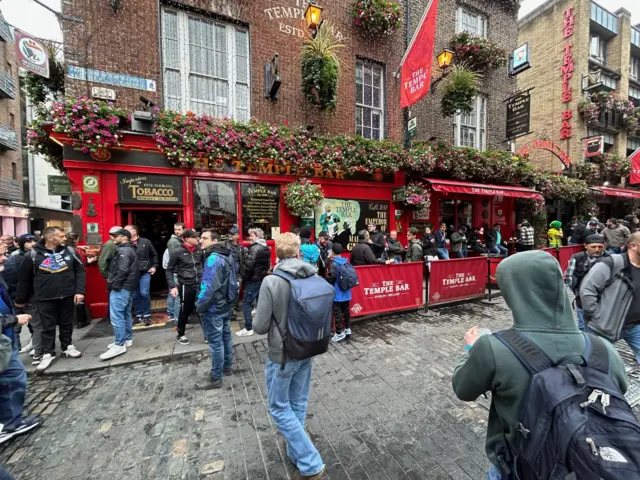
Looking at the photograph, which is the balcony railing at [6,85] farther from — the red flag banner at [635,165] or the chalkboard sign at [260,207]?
the red flag banner at [635,165]

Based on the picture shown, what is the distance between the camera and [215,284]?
360 cm

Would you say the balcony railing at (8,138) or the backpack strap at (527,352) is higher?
the balcony railing at (8,138)

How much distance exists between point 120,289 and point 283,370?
11.8 ft

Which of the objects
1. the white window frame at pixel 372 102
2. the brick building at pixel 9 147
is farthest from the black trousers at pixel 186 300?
the brick building at pixel 9 147

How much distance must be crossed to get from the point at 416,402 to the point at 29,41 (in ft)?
30.2

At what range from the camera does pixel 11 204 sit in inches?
772

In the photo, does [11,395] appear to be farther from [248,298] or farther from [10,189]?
[10,189]

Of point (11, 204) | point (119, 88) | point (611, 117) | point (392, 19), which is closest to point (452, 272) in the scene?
point (392, 19)

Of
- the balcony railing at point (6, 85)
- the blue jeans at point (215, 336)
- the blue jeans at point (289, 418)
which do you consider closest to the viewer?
the blue jeans at point (289, 418)

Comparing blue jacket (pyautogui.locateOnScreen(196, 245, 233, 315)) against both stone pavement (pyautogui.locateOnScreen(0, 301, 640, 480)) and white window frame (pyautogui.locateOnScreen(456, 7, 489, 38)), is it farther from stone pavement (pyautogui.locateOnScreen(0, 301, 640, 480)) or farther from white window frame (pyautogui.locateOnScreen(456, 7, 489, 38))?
white window frame (pyautogui.locateOnScreen(456, 7, 489, 38))

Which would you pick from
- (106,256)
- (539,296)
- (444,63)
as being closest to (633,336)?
(539,296)

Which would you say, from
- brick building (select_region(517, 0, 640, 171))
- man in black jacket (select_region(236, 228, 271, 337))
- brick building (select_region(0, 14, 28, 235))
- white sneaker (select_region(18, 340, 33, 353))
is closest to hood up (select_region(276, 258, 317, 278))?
Result: man in black jacket (select_region(236, 228, 271, 337))

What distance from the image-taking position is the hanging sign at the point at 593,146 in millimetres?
15016

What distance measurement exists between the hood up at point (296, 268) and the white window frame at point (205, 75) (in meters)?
6.85
